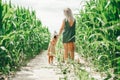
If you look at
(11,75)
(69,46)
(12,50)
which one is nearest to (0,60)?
(11,75)

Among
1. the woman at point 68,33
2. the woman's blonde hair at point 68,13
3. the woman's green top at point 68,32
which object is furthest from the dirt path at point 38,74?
the woman's blonde hair at point 68,13

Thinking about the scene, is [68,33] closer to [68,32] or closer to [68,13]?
[68,32]

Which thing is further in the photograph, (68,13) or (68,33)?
(68,33)

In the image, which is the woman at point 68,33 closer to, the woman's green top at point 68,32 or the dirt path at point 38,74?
the woman's green top at point 68,32

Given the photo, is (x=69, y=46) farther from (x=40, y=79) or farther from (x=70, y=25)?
(x=40, y=79)

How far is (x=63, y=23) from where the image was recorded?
846cm

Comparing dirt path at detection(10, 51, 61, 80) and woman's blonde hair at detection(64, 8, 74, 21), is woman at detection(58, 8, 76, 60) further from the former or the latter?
dirt path at detection(10, 51, 61, 80)

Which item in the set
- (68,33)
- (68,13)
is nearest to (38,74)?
(68,33)

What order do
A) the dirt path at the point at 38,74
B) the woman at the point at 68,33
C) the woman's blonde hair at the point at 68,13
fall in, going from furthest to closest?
the woman at the point at 68,33
the woman's blonde hair at the point at 68,13
the dirt path at the point at 38,74

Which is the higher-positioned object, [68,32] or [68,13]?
[68,13]

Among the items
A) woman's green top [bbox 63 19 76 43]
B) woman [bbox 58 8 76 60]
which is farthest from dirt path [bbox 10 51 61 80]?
woman's green top [bbox 63 19 76 43]

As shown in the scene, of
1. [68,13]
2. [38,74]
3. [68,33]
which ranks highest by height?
[68,13]

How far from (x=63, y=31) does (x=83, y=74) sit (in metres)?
4.40

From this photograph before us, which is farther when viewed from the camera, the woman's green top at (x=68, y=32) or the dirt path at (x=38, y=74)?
the woman's green top at (x=68, y=32)
